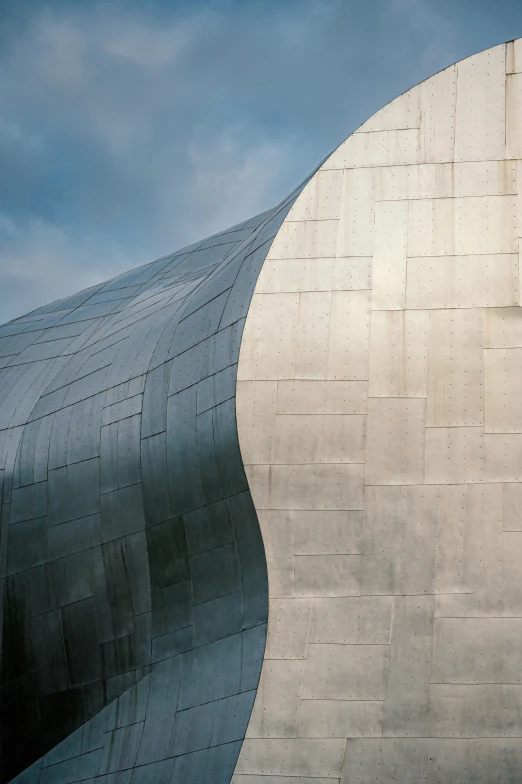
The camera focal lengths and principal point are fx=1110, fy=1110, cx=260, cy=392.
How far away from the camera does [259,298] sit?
2097 centimetres

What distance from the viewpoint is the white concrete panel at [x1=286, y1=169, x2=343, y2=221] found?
21.4 m

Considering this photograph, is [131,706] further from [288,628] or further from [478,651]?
[478,651]

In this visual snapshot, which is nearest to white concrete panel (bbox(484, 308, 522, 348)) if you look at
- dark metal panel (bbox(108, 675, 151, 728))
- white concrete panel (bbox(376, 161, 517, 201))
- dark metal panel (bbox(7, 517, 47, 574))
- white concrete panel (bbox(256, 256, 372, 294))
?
white concrete panel (bbox(256, 256, 372, 294))

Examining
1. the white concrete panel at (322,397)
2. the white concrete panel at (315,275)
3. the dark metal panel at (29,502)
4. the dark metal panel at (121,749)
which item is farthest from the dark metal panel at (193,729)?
the white concrete panel at (315,275)

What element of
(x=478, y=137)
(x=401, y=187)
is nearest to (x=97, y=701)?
(x=401, y=187)

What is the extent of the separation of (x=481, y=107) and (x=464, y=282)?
3704mm

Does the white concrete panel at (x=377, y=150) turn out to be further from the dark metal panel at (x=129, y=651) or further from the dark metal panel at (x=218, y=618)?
the dark metal panel at (x=129, y=651)

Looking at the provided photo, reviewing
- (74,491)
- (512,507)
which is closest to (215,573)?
(74,491)

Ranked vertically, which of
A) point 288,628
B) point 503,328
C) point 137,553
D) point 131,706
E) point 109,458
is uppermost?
point 503,328

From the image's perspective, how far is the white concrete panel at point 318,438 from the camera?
65.1 ft

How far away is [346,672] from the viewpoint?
19234 millimetres

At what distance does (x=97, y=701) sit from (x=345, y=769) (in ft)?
20.9

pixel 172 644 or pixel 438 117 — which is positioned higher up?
pixel 438 117

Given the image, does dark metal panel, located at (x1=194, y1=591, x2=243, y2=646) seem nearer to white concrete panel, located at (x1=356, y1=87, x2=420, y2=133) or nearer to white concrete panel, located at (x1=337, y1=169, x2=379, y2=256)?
white concrete panel, located at (x1=337, y1=169, x2=379, y2=256)
